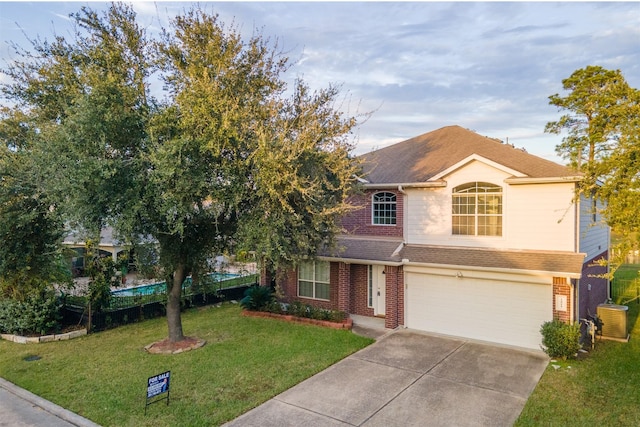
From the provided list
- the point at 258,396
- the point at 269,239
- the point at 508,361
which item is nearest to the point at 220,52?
the point at 269,239

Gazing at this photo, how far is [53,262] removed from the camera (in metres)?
13.1

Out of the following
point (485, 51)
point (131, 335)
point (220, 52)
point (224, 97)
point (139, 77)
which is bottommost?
point (131, 335)

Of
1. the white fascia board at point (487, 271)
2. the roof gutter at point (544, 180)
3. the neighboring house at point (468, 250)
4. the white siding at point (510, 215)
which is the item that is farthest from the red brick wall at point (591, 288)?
the roof gutter at point (544, 180)

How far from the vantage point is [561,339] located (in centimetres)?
1048

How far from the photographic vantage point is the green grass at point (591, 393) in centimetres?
751

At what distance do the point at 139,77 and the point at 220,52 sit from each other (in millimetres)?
2272

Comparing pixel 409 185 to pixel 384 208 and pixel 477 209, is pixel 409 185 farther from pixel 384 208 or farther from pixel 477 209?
pixel 477 209

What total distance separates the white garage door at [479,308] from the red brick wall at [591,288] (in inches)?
68.5

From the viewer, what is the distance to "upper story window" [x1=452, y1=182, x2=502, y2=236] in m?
12.7

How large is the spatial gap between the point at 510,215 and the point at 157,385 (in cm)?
1080

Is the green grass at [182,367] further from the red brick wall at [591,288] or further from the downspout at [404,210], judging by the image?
the red brick wall at [591,288]

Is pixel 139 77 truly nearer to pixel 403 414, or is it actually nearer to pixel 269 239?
pixel 269 239

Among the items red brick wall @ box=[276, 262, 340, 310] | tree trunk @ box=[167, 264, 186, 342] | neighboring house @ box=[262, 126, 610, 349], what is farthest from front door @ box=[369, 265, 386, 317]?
tree trunk @ box=[167, 264, 186, 342]

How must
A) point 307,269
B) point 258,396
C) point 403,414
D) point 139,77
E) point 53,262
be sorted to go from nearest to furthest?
point 403,414
point 258,396
point 139,77
point 53,262
point 307,269
